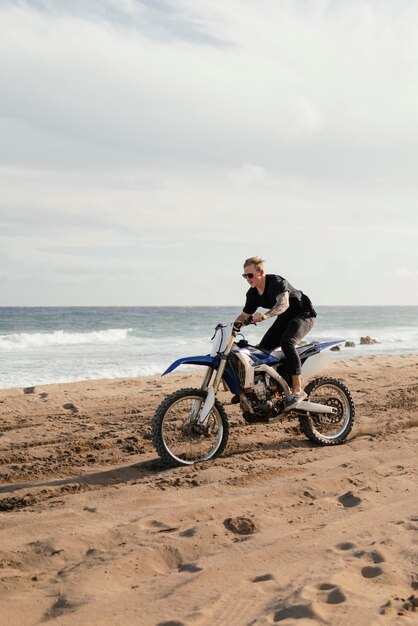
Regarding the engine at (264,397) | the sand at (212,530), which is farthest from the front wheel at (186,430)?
the engine at (264,397)

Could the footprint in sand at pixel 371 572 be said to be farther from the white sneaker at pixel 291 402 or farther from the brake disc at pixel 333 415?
the brake disc at pixel 333 415

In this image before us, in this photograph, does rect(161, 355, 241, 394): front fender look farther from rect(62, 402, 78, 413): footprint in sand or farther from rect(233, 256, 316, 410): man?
rect(62, 402, 78, 413): footprint in sand

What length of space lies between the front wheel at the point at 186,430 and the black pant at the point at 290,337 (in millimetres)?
1047

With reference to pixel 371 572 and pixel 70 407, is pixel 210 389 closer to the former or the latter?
pixel 371 572

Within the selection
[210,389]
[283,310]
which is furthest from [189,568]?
[283,310]

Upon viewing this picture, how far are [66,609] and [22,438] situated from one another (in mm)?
4878

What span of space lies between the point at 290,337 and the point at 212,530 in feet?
10.2

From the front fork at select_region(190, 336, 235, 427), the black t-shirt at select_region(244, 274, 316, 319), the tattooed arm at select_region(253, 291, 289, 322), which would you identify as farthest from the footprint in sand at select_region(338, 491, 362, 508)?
the black t-shirt at select_region(244, 274, 316, 319)

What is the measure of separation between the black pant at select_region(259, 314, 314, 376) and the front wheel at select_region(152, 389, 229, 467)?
105 centimetres

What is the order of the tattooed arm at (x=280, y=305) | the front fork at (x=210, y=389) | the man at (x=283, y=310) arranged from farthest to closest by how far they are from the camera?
1. the man at (x=283, y=310)
2. the tattooed arm at (x=280, y=305)
3. the front fork at (x=210, y=389)

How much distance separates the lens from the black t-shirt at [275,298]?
7160 mm

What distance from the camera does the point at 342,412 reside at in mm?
7828

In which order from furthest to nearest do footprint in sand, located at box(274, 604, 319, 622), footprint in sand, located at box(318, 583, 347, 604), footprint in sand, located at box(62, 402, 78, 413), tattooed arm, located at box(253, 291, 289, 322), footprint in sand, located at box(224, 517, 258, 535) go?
footprint in sand, located at box(62, 402, 78, 413), tattooed arm, located at box(253, 291, 289, 322), footprint in sand, located at box(224, 517, 258, 535), footprint in sand, located at box(318, 583, 347, 604), footprint in sand, located at box(274, 604, 319, 622)

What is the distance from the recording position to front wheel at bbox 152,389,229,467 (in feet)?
21.1
